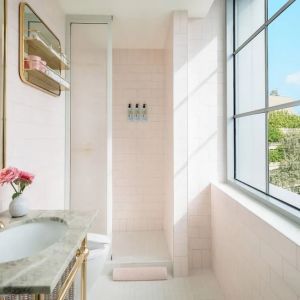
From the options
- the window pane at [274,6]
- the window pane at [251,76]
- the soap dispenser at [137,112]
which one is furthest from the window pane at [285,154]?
the soap dispenser at [137,112]

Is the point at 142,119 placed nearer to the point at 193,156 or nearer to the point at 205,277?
the point at 193,156

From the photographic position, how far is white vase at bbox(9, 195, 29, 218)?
1415 millimetres

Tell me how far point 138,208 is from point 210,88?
75.1 inches

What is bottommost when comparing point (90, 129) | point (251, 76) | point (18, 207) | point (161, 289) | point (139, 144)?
point (161, 289)

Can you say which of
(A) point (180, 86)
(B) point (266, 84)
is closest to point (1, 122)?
(A) point (180, 86)

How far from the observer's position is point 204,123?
2.71 meters

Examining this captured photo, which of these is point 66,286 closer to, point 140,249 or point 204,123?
point 140,249

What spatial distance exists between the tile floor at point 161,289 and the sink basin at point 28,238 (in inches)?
45.6

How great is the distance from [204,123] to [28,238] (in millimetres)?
2013

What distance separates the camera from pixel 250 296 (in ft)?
5.37

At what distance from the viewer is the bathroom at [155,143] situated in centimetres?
150

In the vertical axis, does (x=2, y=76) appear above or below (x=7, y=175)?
above

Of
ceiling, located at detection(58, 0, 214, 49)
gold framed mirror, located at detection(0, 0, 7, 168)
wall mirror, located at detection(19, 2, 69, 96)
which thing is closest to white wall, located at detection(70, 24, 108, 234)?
ceiling, located at detection(58, 0, 214, 49)

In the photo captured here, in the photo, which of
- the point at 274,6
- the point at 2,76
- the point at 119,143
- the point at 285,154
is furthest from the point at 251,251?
the point at 119,143
